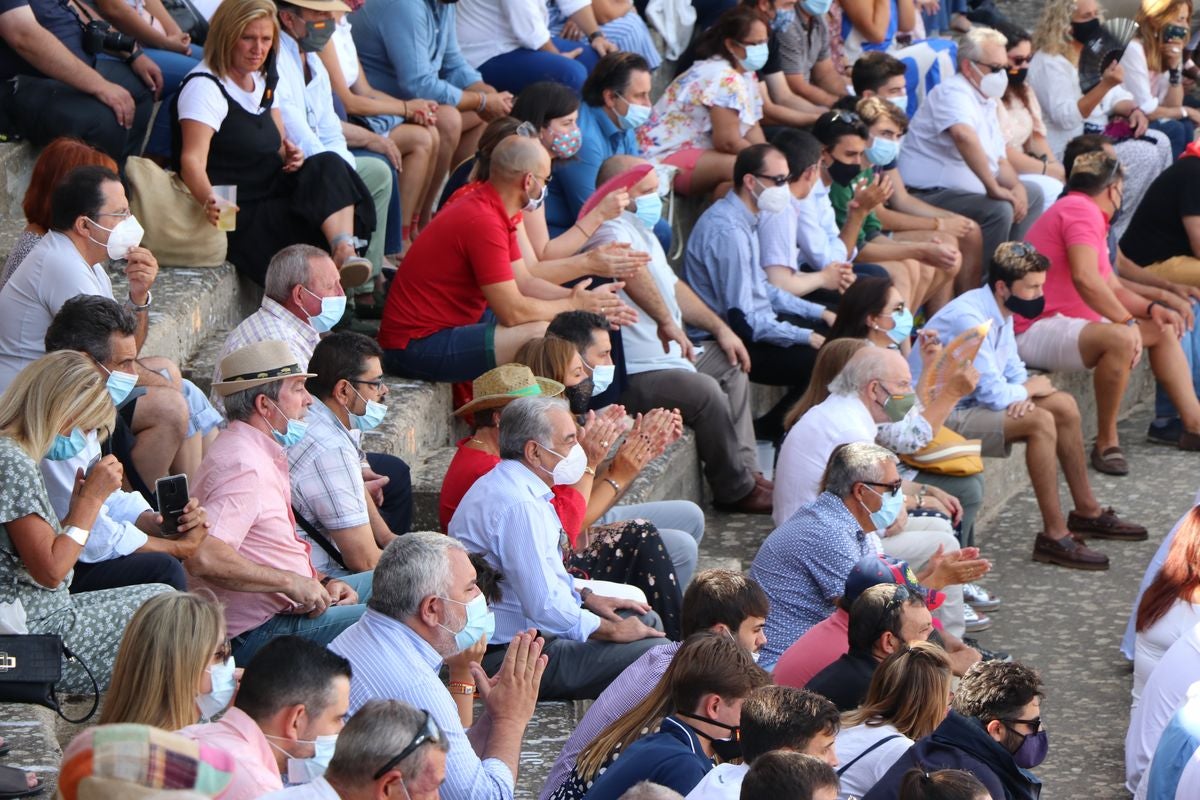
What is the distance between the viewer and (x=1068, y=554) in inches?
315

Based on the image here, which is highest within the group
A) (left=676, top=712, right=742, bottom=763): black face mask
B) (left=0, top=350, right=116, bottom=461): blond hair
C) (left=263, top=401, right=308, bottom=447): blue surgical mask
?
(left=0, top=350, right=116, bottom=461): blond hair

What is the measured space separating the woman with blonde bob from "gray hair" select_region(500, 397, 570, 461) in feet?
3.63

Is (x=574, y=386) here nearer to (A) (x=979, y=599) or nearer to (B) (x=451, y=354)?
(B) (x=451, y=354)

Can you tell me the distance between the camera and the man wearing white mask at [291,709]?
12.0 ft

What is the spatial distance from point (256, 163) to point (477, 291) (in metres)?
0.95

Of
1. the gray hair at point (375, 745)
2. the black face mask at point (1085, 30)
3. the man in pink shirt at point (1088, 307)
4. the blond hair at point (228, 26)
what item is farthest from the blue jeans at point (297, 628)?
the black face mask at point (1085, 30)

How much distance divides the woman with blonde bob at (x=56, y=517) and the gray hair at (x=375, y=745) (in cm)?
139

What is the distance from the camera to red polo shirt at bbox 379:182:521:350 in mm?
6828

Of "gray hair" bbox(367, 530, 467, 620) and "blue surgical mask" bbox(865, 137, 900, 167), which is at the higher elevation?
"gray hair" bbox(367, 530, 467, 620)

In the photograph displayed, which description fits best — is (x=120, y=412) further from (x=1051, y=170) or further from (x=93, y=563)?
(x=1051, y=170)

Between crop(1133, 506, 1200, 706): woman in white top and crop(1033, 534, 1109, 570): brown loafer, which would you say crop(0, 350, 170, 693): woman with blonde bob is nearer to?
crop(1133, 506, 1200, 706): woman in white top

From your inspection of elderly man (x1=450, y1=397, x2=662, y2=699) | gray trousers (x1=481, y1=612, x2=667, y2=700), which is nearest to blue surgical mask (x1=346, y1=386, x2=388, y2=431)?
elderly man (x1=450, y1=397, x2=662, y2=699)

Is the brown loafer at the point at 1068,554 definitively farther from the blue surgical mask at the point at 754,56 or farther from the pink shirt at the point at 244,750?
the pink shirt at the point at 244,750

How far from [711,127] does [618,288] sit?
229 centimetres
